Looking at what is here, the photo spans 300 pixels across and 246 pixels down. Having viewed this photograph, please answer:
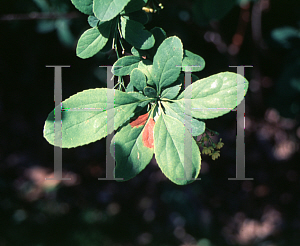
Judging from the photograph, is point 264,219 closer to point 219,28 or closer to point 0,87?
point 219,28

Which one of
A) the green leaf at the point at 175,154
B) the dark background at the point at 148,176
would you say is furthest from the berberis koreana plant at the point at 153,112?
the dark background at the point at 148,176

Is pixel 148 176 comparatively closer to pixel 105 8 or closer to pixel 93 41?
pixel 93 41

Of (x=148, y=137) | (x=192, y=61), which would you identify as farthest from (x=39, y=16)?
(x=148, y=137)

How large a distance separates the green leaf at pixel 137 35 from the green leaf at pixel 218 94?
23cm

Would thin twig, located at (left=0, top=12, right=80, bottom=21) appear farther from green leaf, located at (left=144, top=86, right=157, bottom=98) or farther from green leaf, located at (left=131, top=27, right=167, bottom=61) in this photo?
green leaf, located at (left=144, top=86, right=157, bottom=98)

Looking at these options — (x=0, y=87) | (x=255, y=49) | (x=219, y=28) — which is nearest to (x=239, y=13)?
(x=219, y=28)

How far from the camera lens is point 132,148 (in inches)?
29.3

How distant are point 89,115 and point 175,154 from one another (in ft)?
0.87

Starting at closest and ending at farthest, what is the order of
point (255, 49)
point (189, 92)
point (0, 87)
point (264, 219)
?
1. point (189, 92)
2. point (255, 49)
3. point (264, 219)
4. point (0, 87)

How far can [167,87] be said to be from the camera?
80cm

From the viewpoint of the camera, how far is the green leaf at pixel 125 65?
2.80 ft

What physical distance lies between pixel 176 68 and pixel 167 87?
0.08 m

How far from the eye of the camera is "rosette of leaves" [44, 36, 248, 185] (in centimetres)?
70

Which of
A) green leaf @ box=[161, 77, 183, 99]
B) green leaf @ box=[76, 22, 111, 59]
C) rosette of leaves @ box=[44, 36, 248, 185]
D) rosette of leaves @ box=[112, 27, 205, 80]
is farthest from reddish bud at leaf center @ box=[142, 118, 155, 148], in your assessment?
green leaf @ box=[76, 22, 111, 59]
